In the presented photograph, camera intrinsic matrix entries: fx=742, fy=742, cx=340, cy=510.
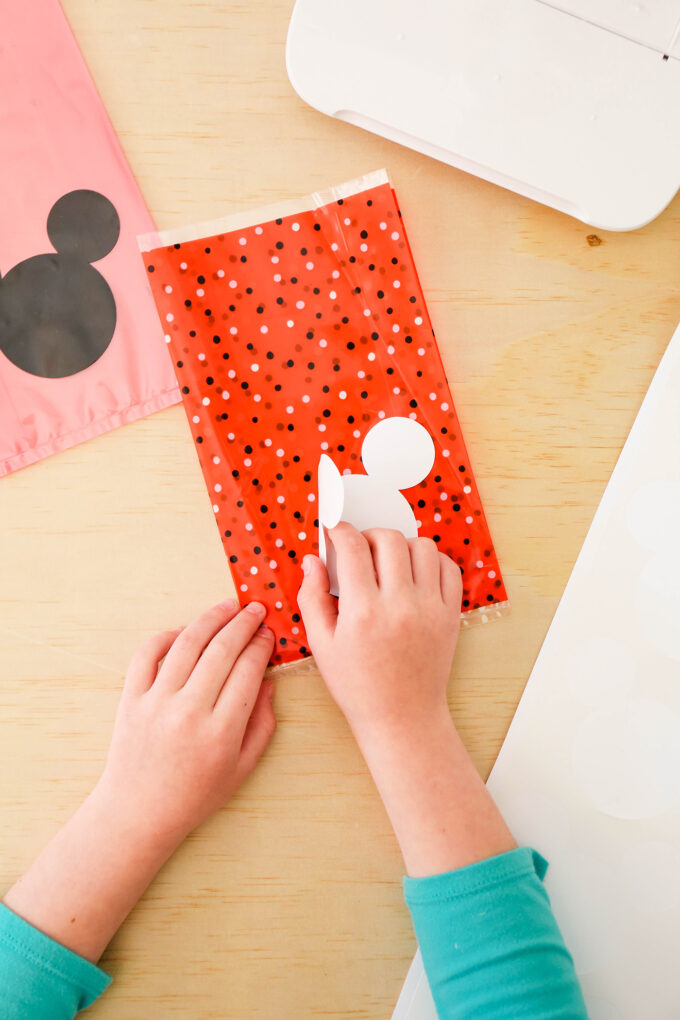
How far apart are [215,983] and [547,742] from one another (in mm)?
296

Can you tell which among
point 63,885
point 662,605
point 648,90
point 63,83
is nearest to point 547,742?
point 662,605

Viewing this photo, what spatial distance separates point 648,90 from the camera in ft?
1.68

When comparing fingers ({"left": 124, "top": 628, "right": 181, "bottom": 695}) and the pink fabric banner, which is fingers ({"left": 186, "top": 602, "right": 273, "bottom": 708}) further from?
the pink fabric banner

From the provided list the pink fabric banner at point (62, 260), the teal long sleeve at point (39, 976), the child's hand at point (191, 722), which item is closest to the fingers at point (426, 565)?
the child's hand at point (191, 722)

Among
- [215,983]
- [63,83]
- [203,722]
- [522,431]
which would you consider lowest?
[215,983]

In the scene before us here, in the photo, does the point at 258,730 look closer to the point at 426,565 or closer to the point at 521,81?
the point at 426,565

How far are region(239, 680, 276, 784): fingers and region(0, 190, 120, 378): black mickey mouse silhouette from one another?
0.28m

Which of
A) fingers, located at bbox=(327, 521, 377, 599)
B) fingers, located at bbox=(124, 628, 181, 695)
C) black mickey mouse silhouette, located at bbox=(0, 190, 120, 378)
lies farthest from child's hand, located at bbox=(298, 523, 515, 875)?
black mickey mouse silhouette, located at bbox=(0, 190, 120, 378)

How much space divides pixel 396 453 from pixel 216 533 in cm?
15

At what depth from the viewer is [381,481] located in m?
0.56

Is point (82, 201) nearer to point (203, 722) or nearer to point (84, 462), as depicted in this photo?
point (84, 462)

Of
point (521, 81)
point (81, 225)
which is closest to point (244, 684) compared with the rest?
point (81, 225)

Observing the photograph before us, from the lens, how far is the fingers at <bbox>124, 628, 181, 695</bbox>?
1.78ft

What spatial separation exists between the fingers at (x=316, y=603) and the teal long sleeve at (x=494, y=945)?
7.3 inches
